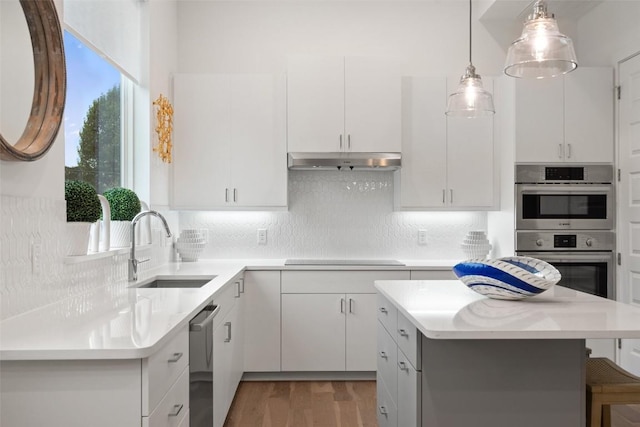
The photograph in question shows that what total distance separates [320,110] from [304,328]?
5.40 ft

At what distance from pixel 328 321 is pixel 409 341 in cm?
181

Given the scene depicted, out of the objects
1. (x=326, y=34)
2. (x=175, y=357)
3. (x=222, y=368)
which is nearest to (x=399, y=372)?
(x=175, y=357)

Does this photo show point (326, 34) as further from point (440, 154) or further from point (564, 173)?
point (564, 173)

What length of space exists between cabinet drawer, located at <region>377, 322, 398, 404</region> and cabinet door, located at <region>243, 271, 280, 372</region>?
116 cm

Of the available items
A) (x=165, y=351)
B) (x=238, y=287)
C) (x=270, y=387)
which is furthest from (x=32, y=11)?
(x=270, y=387)

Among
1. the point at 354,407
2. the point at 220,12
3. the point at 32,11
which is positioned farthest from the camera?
the point at 220,12

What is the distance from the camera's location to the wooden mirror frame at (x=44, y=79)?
1.84 meters

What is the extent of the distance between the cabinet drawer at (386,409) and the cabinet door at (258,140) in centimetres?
173

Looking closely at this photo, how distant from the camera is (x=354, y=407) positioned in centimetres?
322

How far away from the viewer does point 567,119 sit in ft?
12.3

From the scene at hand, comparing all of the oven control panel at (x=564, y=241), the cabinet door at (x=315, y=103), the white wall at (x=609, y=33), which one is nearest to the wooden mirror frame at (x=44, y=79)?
the cabinet door at (x=315, y=103)

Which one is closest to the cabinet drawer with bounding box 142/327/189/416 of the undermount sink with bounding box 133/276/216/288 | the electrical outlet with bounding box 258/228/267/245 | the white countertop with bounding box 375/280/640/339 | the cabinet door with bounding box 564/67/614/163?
the white countertop with bounding box 375/280/640/339

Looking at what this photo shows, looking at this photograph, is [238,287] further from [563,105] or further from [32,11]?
[563,105]

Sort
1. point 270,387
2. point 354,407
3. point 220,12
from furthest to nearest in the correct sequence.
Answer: point 220,12 < point 270,387 < point 354,407
